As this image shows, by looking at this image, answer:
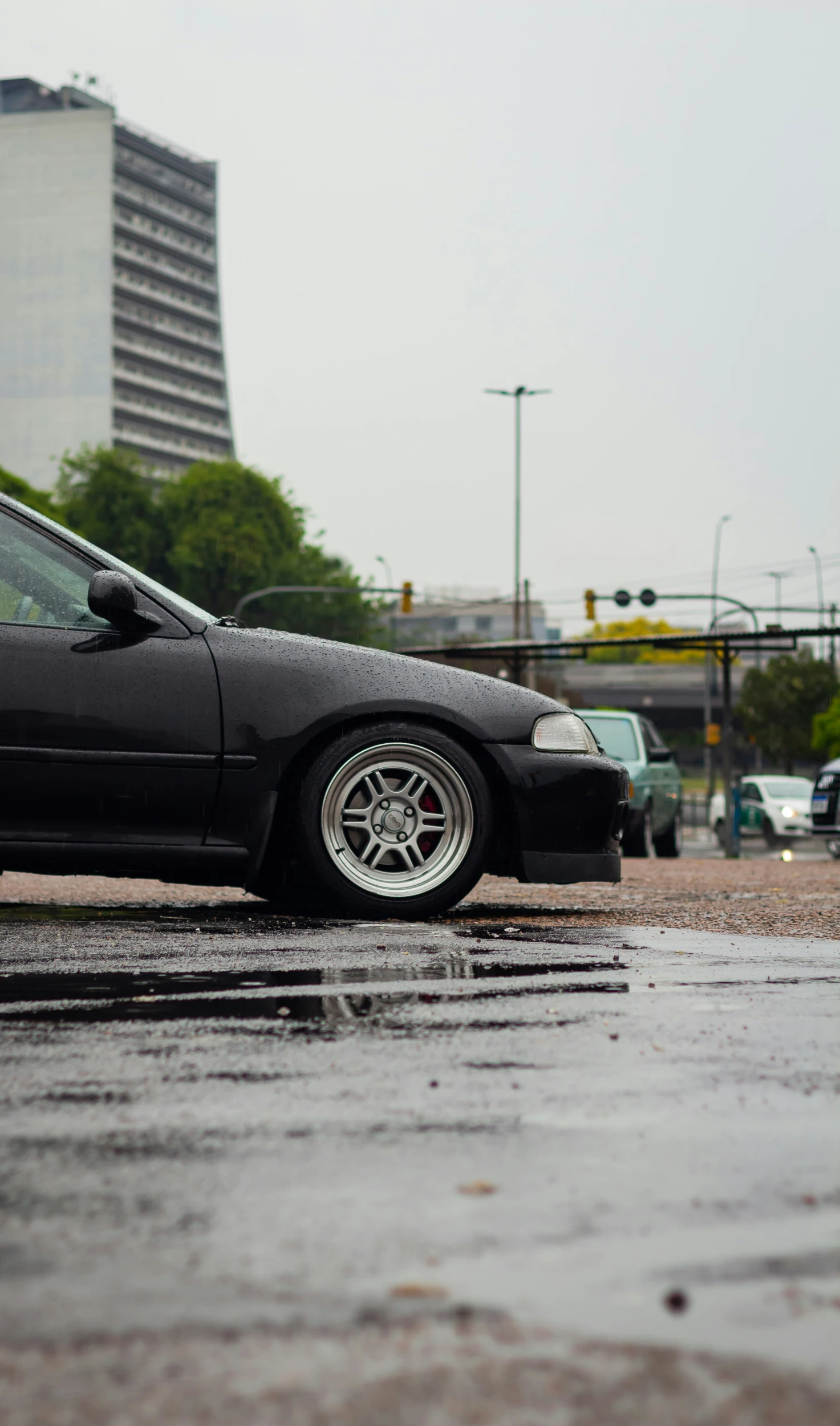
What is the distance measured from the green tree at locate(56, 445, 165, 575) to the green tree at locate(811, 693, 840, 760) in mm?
28913

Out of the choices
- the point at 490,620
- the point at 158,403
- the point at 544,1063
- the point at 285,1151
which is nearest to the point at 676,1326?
the point at 285,1151

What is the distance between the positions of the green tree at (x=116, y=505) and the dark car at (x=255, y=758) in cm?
6949

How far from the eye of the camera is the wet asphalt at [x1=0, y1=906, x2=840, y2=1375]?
2.09m

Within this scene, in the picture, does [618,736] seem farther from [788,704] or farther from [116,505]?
[788,704]

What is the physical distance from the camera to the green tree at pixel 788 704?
86.6 metres

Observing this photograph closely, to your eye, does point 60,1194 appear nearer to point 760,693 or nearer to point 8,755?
point 8,755

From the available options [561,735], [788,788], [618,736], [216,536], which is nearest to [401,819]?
[561,735]

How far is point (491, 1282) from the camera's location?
7.04 feet

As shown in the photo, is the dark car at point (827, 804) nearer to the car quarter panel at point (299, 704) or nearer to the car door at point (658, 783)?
the car door at point (658, 783)

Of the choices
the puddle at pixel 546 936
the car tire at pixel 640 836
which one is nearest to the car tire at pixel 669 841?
the car tire at pixel 640 836

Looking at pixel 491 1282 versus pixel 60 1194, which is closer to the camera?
pixel 491 1282

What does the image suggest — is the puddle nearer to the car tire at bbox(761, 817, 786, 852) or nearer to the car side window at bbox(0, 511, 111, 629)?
the car side window at bbox(0, 511, 111, 629)

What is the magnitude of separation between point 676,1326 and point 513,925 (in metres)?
4.41

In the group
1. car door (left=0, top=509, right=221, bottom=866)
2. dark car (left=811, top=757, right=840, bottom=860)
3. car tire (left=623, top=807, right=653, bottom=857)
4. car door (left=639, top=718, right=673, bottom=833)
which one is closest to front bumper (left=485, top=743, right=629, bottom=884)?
car door (left=0, top=509, right=221, bottom=866)
